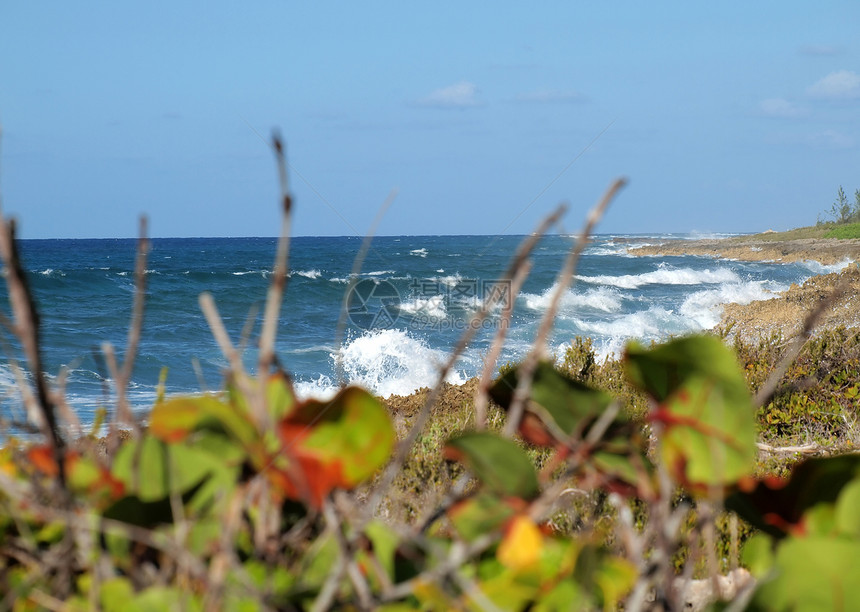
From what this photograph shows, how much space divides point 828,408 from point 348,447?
186 inches

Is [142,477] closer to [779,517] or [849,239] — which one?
A: [779,517]

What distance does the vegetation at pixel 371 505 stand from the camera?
45cm

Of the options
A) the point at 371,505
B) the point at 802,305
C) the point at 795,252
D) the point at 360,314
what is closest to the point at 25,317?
the point at 371,505

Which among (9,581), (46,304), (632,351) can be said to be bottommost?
(46,304)

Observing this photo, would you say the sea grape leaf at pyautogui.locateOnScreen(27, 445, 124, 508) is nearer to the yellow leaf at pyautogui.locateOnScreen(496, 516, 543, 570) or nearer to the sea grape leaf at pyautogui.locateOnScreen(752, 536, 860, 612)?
the yellow leaf at pyautogui.locateOnScreen(496, 516, 543, 570)

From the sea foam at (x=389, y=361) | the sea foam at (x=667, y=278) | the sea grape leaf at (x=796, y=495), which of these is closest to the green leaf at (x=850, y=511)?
the sea grape leaf at (x=796, y=495)

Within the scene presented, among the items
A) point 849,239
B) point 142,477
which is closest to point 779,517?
point 142,477

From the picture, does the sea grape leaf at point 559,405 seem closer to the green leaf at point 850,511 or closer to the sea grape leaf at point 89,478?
Answer: the green leaf at point 850,511

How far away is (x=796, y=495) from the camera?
537 millimetres

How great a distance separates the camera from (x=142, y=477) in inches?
19.5

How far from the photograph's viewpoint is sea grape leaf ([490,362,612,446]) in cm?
54

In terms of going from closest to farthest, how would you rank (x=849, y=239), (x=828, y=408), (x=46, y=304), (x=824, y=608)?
1. (x=824, y=608)
2. (x=828, y=408)
3. (x=46, y=304)
4. (x=849, y=239)

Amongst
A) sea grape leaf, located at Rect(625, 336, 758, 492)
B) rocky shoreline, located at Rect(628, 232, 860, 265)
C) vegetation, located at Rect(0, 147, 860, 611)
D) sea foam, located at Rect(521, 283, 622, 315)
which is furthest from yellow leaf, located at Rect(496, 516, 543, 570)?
rocky shoreline, located at Rect(628, 232, 860, 265)

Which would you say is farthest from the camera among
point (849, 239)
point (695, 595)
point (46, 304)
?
point (849, 239)
